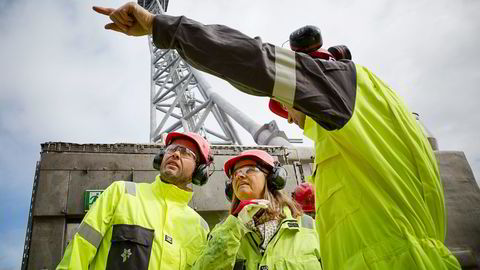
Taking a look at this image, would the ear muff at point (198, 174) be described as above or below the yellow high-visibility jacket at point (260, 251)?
above

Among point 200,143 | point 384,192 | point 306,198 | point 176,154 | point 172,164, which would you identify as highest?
point 200,143

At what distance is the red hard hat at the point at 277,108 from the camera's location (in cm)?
173

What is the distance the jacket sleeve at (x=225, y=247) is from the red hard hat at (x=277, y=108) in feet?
2.37

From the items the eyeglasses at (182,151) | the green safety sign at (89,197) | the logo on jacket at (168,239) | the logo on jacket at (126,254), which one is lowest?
the logo on jacket at (126,254)

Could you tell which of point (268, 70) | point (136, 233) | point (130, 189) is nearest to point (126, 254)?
point (136, 233)

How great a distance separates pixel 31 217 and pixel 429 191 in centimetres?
457

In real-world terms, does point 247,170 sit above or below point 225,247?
above

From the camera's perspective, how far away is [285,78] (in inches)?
38.7

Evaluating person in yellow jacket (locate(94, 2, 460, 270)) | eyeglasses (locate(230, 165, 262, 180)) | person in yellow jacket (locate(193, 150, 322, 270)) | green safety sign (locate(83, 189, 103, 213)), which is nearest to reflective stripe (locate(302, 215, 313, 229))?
person in yellow jacket (locate(193, 150, 322, 270))

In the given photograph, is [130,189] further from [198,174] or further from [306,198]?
[306,198]

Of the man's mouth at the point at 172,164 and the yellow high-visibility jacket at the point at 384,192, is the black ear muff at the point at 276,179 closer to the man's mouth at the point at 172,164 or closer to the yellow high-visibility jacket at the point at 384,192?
the man's mouth at the point at 172,164

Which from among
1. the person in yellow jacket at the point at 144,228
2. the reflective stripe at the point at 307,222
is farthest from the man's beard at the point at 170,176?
the reflective stripe at the point at 307,222

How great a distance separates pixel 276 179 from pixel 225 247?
2.92ft

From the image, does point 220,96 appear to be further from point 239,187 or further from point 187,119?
point 239,187
